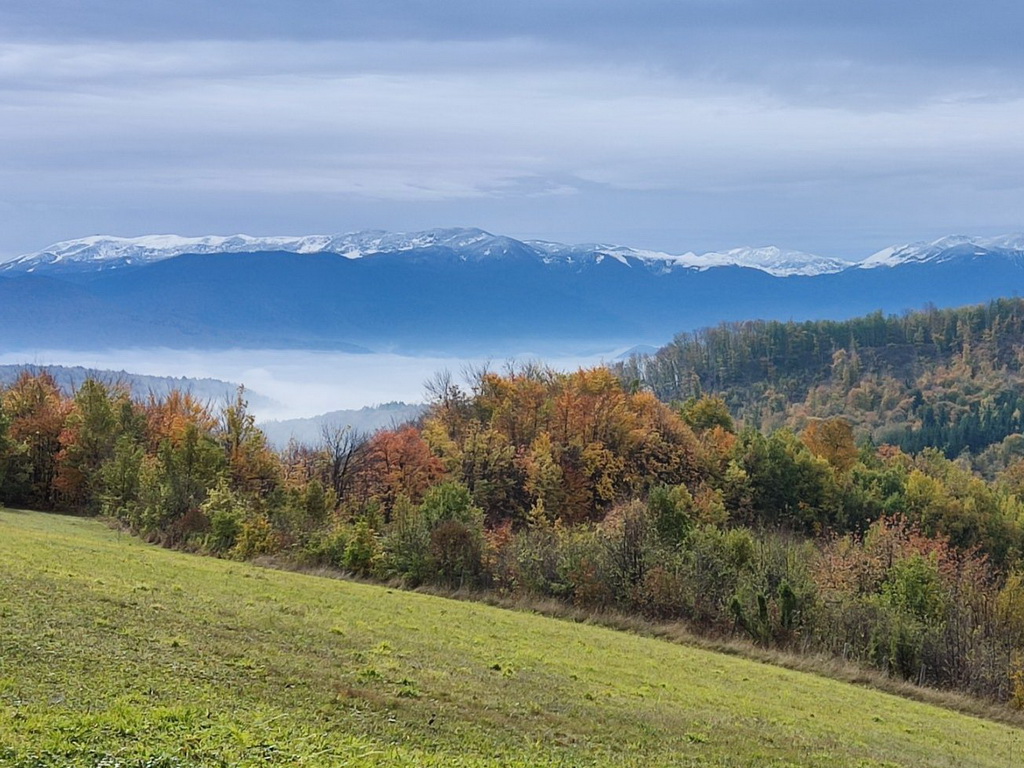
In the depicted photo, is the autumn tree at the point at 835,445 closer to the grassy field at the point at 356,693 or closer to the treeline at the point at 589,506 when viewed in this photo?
the treeline at the point at 589,506

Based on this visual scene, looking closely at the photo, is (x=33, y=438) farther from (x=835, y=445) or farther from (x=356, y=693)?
(x=835, y=445)

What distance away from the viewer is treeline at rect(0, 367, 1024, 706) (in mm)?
40875

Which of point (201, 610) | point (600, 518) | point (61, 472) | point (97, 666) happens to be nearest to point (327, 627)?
point (201, 610)

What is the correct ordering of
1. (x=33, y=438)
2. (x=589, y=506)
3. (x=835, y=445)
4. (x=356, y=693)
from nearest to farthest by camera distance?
(x=356, y=693), (x=33, y=438), (x=589, y=506), (x=835, y=445)

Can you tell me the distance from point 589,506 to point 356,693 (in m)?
67.1

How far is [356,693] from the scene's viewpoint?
15.4m

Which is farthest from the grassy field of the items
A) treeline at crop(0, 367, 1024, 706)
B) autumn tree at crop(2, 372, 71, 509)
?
autumn tree at crop(2, 372, 71, 509)

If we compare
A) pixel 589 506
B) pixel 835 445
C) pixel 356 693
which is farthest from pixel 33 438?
pixel 835 445

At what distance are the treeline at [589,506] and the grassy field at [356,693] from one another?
1218 cm

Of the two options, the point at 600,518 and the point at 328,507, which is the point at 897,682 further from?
the point at 600,518

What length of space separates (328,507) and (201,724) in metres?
43.4

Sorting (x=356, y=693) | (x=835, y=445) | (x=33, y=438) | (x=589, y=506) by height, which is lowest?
(x=589, y=506)

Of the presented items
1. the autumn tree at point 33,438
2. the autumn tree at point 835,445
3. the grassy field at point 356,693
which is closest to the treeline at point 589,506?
the autumn tree at point 33,438

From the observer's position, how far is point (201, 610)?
20297 millimetres
